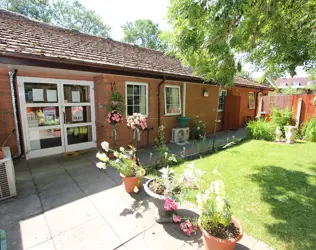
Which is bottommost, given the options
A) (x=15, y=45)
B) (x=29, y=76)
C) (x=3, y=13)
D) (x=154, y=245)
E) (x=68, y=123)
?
(x=154, y=245)

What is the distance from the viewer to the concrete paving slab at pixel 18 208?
2426mm

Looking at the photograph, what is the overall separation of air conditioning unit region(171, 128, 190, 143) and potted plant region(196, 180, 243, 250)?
4995 mm

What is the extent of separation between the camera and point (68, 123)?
17.5ft

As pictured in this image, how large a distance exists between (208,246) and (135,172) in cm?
172

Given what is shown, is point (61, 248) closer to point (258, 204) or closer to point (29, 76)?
point (258, 204)

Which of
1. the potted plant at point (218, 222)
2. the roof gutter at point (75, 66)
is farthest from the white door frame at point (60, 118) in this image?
the potted plant at point (218, 222)

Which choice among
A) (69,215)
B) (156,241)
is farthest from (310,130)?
(69,215)

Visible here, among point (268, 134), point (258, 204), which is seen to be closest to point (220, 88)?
point (268, 134)

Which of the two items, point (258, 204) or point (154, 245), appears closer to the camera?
point (154, 245)

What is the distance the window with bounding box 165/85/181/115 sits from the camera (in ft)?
22.6

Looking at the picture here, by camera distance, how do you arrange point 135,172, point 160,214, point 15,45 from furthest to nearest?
point 15,45 → point 135,172 → point 160,214

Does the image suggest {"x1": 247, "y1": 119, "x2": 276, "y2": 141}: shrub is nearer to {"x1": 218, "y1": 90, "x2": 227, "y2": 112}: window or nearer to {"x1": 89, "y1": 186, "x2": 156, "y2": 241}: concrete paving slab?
{"x1": 218, "y1": 90, "x2": 227, "y2": 112}: window

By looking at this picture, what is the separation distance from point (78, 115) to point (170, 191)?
4.58m

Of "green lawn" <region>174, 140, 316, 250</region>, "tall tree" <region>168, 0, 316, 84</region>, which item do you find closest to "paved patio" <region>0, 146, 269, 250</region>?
"green lawn" <region>174, 140, 316, 250</region>
